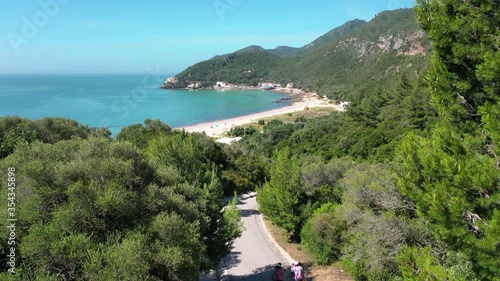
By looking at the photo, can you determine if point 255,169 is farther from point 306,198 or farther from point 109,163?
point 109,163

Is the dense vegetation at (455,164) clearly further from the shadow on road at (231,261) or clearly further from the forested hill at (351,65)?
the forested hill at (351,65)

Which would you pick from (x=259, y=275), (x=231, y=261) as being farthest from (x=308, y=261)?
(x=231, y=261)

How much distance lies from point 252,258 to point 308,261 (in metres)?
2.22

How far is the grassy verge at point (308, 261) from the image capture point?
10.9m

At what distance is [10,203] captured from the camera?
627 centimetres

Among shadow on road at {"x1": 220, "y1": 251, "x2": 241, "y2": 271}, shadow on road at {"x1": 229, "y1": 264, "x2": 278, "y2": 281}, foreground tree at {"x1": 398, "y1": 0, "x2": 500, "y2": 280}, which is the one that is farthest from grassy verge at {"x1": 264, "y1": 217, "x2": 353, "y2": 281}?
foreground tree at {"x1": 398, "y1": 0, "x2": 500, "y2": 280}

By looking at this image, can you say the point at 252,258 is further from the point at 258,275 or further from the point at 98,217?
the point at 98,217

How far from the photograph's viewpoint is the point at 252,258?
13.3 meters

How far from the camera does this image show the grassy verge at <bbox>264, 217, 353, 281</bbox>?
10.9m

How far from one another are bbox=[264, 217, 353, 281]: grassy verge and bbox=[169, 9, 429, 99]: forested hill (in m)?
70.4

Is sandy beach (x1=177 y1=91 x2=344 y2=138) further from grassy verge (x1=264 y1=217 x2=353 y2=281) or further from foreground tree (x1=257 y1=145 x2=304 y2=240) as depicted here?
foreground tree (x1=257 y1=145 x2=304 y2=240)

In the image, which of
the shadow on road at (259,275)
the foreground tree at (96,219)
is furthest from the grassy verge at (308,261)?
the foreground tree at (96,219)

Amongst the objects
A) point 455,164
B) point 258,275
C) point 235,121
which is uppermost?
point 455,164

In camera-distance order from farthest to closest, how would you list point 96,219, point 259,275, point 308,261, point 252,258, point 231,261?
point 252,258 → point 231,261 → point 308,261 → point 259,275 → point 96,219
